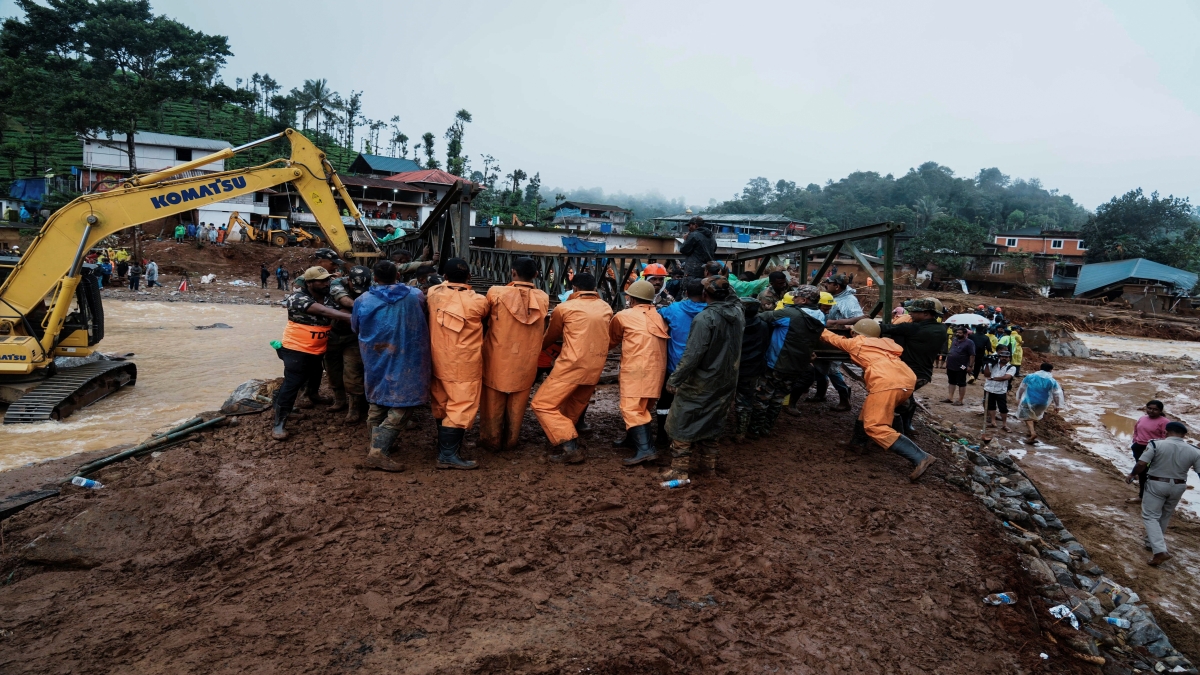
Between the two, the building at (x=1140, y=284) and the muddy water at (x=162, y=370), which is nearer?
the muddy water at (x=162, y=370)

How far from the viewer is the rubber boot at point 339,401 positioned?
6285 millimetres

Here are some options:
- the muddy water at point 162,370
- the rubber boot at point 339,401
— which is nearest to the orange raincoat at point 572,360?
the rubber boot at point 339,401

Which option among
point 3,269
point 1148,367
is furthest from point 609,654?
point 1148,367

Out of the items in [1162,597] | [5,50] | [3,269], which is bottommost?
[1162,597]

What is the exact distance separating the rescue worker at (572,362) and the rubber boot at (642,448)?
0.43 meters

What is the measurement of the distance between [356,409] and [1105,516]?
8.26 metres

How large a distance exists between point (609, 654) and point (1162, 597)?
553 centimetres

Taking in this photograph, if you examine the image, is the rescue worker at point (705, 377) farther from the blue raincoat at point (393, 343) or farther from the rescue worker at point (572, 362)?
the blue raincoat at point (393, 343)

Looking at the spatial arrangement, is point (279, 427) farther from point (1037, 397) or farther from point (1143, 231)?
point (1143, 231)

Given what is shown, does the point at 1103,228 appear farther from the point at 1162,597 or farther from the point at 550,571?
the point at 550,571

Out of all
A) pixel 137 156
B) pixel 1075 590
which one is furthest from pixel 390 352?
pixel 137 156

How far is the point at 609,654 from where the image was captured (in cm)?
310

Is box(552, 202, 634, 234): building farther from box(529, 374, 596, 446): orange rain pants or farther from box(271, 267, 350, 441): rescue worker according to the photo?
box(529, 374, 596, 446): orange rain pants

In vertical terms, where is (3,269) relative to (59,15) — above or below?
below
